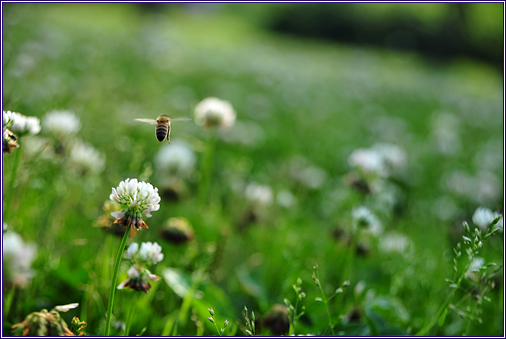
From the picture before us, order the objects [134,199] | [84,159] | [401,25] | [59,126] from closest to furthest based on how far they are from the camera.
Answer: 1. [134,199]
2. [59,126]
3. [84,159]
4. [401,25]

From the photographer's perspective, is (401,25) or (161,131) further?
(401,25)

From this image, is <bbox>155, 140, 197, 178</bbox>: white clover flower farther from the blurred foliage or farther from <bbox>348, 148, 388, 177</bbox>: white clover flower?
the blurred foliage

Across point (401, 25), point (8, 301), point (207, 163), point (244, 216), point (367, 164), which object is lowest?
point (401, 25)

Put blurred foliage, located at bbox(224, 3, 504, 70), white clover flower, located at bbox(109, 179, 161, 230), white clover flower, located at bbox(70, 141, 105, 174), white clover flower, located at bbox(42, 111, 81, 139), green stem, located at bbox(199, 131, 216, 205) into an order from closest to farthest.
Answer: white clover flower, located at bbox(109, 179, 161, 230)
white clover flower, located at bbox(42, 111, 81, 139)
white clover flower, located at bbox(70, 141, 105, 174)
green stem, located at bbox(199, 131, 216, 205)
blurred foliage, located at bbox(224, 3, 504, 70)

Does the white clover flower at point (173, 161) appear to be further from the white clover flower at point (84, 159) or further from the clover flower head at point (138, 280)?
the clover flower head at point (138, 280)

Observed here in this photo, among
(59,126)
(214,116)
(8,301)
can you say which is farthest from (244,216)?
(8,301)

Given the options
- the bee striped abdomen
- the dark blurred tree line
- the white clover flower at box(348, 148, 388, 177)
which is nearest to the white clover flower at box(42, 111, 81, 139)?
the bee striped abdomen

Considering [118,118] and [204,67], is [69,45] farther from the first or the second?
[118,118]

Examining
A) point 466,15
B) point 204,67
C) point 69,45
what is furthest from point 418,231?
point 466,15

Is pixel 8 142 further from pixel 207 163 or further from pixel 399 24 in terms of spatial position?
pixel 399 24
